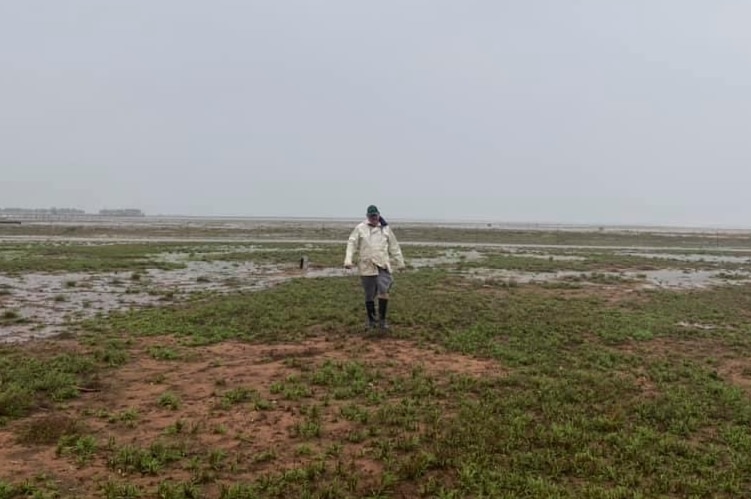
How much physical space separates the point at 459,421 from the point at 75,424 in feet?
13.7

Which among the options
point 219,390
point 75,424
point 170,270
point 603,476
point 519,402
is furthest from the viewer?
point 170,270

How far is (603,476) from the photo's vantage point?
505 centimetres

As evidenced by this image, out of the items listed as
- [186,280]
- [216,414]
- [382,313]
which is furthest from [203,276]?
[216,414]

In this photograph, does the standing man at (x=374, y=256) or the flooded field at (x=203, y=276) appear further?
the flooded field at (x=203, y=276)

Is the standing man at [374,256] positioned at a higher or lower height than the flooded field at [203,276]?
higher

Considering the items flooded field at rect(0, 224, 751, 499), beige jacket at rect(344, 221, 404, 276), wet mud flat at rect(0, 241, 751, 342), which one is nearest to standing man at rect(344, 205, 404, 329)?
beige jacket at rect(344, 221, 404, 276)

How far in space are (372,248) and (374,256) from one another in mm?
165

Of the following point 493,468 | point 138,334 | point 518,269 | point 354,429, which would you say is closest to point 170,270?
point 138,334

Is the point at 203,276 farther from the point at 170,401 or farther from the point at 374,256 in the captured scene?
the point at 170,401

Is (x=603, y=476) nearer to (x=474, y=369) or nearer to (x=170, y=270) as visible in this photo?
(x=474, y=369)

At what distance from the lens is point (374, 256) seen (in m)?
11.2

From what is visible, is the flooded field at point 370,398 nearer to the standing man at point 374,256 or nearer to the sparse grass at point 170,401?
the sparse grass at point 170,401

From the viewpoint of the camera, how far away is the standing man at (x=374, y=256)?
11203 millimetres

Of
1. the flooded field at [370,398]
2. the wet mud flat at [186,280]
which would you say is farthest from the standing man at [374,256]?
the wet mud flat at [186,280]
